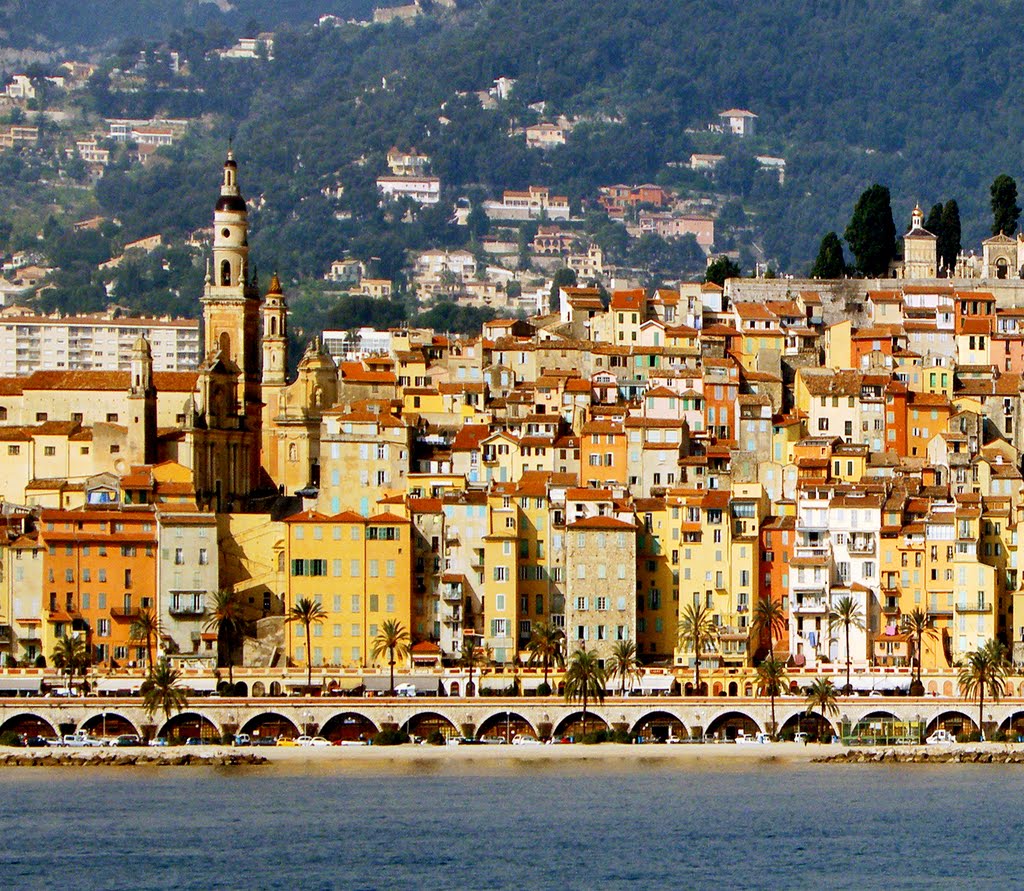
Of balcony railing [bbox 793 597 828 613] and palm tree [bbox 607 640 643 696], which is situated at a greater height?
balcony railing [bbox 793 597 828 613]

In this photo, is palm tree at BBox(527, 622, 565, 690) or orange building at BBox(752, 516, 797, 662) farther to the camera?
orange building at BBox(752, 516, 797, 662)

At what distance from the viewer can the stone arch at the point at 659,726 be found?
97875 mm

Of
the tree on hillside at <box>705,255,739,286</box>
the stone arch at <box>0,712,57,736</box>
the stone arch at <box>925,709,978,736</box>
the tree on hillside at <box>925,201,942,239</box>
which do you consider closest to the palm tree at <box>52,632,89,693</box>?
the stone arch at <box>0,712,57,736</box>

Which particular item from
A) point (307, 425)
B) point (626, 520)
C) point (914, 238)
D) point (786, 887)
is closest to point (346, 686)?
point (626, 520)

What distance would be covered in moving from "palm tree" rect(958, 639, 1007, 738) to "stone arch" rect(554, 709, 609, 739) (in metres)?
10.4

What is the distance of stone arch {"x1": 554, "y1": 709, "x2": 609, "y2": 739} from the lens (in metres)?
97.7

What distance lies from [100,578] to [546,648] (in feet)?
45.5

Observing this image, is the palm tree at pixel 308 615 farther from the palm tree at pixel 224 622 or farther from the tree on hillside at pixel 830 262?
the tree on hillside at pixel 830 262

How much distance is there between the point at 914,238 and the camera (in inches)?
5310

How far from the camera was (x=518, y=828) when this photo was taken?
85562 mm

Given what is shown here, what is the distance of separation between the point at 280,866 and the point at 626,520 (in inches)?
965

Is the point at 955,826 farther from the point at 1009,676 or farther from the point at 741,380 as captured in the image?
the point at 741,380

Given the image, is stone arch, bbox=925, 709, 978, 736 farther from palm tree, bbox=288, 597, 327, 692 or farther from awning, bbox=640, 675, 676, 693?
palm tree, bbox=288, 597, 327, 692

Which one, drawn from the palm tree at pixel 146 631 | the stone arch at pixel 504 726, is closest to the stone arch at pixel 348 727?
the stone arch at pixel 504 726
